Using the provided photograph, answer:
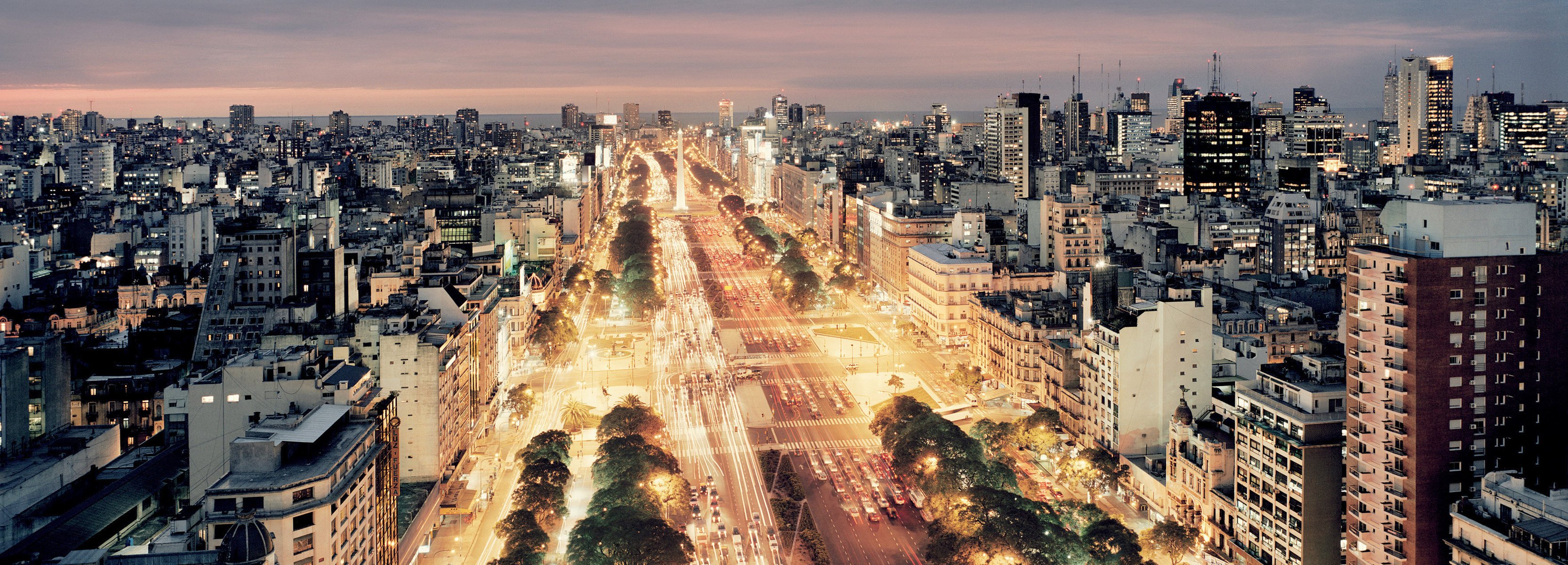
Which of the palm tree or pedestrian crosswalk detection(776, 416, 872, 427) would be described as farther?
pedestrian crosswalk detection(776, 416, 872, 427)

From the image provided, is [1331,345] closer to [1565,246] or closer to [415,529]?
[1565,246]

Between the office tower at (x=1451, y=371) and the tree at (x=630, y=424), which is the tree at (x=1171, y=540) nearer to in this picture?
the office tower at (x=1451, y=371)

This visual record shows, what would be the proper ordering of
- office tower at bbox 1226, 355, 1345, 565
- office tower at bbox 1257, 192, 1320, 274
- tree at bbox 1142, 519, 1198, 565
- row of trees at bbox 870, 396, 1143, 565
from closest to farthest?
office tower at bbox 1226, 355, 1345, 565, row of trees at bbox 870, 396, 1143, 565, tree at bbox 1142, 519, 1198, 565, office tower at bbox 1257, 192, 1320, 274

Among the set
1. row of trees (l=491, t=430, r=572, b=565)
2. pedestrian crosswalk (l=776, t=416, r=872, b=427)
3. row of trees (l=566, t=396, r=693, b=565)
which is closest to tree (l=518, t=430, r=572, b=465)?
row of trees (l=491, t=430, r=572, b=565)

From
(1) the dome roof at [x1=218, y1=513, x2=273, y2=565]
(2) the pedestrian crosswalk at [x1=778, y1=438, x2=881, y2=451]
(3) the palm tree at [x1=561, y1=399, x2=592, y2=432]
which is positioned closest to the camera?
(1) the dome roof at [x1=218, y1=513, x2=273, y2=565]

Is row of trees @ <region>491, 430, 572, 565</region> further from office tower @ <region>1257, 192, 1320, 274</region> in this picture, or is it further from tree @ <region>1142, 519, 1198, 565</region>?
office tower @ <region>1257, 192, 1320, 274</region>

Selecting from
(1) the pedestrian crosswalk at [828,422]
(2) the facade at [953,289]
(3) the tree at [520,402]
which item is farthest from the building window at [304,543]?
(2) the facade at [953,289]
